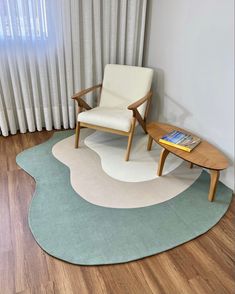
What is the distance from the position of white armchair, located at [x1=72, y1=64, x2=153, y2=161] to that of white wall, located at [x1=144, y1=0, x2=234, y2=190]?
0.86 ft

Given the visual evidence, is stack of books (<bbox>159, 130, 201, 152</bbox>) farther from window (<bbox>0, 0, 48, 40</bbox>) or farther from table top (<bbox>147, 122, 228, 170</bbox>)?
window (<bbox>0, 0, 48, 40</bbox>)

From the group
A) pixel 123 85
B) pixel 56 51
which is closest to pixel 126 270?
pixel 123 85

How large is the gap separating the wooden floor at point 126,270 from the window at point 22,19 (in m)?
1.79

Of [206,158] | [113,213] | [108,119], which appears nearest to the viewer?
[113,213]

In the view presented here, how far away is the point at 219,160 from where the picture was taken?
6.36ft

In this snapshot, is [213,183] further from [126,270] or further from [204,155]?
[126,270]

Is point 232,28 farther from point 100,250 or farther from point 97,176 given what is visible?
point 100,250

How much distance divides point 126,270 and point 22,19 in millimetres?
2385

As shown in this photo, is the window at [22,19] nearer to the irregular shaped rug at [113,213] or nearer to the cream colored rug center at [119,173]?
the cream colored rug center at [119,173]

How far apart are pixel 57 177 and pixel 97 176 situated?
0.35m

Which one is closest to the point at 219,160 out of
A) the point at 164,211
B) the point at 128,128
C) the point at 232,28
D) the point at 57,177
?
the point at 164,211

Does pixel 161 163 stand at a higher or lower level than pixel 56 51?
lower

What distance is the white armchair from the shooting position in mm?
2430

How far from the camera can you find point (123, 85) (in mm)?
2822
